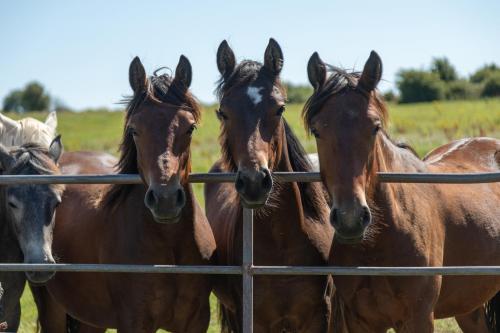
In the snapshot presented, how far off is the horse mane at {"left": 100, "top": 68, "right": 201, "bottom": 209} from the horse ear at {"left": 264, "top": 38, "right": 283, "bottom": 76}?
0.50 m

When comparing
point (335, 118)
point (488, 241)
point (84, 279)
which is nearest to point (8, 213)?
point (84, 279)

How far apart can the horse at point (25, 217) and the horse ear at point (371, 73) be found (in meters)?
2.21

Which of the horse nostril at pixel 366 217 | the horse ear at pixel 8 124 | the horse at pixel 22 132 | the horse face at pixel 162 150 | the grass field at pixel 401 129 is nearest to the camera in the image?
the horse nostril at pixel 366 217

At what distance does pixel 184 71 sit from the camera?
14.9 feet

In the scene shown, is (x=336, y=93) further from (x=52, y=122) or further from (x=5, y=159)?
(x=52, y=122)

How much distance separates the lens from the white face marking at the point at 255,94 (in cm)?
420

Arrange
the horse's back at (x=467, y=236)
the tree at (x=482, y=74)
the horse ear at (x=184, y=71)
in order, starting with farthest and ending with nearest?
the tree at (x=482, y=74), the horse's back at (x=467, y=236), the horse ear at (x=184, y=71)

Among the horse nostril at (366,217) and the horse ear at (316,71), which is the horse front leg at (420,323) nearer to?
the horse nostril at (366,217)

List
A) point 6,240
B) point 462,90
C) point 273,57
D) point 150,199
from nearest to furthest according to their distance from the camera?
point 150,199 < point 273,57 < point 6,240 < point 462,90

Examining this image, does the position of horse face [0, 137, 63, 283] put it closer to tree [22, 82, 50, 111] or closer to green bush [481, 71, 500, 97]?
green bush [481, 71, 500, 97]

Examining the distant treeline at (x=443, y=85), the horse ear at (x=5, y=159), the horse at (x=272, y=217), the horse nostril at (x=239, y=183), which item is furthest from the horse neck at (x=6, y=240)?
the distant treeline at (x=443, y=85)

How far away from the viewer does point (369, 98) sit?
4.14 m

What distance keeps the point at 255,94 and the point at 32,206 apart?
171 centimetres

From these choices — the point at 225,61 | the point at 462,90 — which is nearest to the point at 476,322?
the point at 225,61
